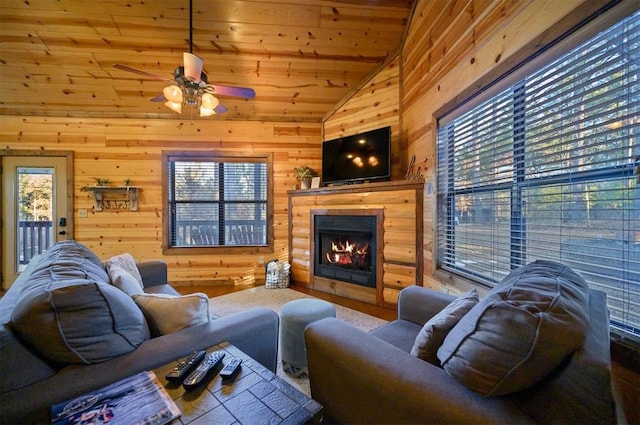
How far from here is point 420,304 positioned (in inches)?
70.1

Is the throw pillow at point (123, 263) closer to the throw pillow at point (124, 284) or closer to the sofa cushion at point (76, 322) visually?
the throw pillow at point (124, 284)

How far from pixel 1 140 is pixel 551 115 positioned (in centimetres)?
652

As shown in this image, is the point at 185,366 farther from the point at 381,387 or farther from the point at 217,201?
the point at 217,201

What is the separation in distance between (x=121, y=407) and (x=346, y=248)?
3.13m

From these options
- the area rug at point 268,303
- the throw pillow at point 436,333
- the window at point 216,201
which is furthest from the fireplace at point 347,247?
the throw pillow at point 436,333

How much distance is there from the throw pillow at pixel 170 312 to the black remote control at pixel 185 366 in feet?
A: 0.66

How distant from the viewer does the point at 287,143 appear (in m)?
4.40

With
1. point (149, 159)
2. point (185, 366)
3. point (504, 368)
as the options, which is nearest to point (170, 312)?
point (185, 366)

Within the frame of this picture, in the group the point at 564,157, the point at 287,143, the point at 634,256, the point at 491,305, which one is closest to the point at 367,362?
the point at 491,305

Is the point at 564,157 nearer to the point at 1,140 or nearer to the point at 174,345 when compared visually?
the point at 174,345

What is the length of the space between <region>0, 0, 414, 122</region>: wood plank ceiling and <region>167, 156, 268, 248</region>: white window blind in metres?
0.87

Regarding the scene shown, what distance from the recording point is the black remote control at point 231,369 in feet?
3.16

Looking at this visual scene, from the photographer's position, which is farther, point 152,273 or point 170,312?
point 152,273

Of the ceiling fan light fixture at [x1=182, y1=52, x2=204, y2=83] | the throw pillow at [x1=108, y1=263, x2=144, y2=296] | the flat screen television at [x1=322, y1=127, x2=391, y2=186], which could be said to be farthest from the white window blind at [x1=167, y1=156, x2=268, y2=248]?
the throw pillow at [x1=108, y1=263, x2=144, y2=296]
